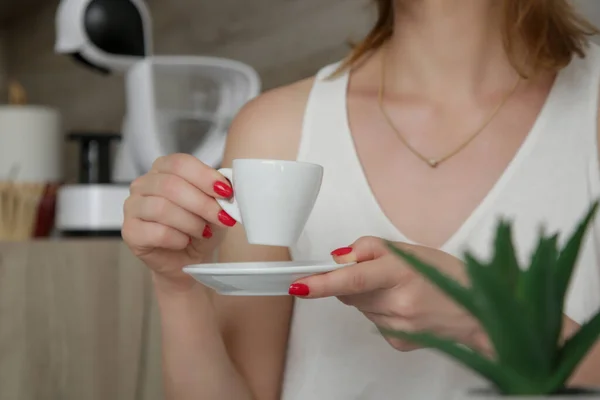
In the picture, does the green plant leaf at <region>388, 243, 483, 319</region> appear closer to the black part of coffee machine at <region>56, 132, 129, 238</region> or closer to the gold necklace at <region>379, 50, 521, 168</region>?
the gold necklace at <region>379, 50, 521, 168</region>

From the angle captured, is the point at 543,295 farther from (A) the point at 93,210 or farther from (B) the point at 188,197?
(A) the point at 93,210

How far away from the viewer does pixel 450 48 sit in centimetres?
112

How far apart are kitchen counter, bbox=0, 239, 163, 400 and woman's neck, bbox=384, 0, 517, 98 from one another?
22.8 inches

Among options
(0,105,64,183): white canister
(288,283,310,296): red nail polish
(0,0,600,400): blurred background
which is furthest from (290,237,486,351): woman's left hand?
(0,105,64,183): white canister

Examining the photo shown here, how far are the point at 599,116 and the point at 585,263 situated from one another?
204mm

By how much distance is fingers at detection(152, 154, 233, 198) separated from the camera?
2.36 ft

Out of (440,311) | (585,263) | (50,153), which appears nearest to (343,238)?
(585,263)

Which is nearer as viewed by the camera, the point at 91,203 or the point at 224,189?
the point at 224,189

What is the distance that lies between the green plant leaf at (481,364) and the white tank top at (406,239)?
70cm

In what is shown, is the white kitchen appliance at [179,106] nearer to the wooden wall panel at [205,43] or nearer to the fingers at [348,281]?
the wooden wall panel at [205,43]

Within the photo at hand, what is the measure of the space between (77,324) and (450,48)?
2.47 feet

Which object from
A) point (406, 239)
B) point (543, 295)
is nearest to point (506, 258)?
point (543, 295)

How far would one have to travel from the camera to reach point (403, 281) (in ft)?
2.15

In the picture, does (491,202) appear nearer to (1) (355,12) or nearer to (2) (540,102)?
(2) (540,102)
